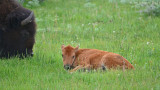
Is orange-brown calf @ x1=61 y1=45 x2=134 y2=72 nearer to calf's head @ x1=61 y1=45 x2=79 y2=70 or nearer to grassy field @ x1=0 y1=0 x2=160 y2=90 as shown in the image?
calf's head @ x1=61 y1=45 x2=79 y2=70

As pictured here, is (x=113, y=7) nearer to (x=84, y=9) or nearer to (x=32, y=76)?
(x=84, y=9)

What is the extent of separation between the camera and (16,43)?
8023mm

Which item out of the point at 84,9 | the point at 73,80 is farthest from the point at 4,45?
the point at 84,9

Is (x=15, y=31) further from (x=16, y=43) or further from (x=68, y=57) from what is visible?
(x=68, y=57)

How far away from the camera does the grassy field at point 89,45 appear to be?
582 cm

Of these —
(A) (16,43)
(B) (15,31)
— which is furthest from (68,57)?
(B) (15,31)

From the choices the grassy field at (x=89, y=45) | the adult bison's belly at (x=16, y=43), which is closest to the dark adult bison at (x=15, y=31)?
the adult bison's belly at (x=16, y=43)

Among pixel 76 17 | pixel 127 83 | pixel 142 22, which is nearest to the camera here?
pixel 127 83

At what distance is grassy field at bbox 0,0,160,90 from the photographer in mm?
5816

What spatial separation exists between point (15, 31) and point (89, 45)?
2357mm

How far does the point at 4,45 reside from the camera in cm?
795

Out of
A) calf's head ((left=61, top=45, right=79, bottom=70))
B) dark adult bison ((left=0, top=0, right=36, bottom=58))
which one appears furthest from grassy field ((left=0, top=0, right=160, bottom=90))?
dark adult bison ((left=0, top=0, right=36, bottom=58))

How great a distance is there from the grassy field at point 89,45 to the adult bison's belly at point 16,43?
0.35 m

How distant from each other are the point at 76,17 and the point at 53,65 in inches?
251
